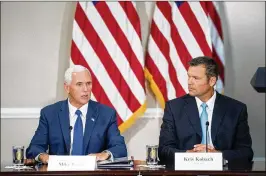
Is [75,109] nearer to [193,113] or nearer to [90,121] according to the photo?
[90,121]

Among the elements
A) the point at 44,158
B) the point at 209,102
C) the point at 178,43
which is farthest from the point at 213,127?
the point at 178,43

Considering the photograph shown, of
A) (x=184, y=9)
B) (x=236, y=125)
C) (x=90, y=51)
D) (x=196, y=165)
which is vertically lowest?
(x=196, y=165)

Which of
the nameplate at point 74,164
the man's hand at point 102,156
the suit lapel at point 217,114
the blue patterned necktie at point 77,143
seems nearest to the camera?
the nameplate at point 74,164

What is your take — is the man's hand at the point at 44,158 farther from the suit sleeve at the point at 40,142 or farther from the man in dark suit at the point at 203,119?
the man in dark suit at the point at 203,119

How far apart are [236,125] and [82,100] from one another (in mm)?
1100

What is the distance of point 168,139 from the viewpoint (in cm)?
437

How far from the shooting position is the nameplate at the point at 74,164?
351 cm

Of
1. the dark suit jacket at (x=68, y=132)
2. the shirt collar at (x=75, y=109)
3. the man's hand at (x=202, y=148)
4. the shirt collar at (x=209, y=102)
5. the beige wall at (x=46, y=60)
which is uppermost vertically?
the beige wall at (x=46, y=60)

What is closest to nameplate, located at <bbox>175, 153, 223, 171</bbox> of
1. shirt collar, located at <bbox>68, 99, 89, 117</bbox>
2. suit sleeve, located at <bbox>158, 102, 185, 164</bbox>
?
suit sleeve, located at <bbox>158, 102, 185, 164</bbox>

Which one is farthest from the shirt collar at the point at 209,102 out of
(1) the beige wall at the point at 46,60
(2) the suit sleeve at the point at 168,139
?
(1) the beige wall at the point at 46,60

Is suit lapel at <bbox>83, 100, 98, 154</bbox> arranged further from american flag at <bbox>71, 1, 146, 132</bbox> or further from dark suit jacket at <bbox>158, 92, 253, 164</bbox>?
american flag at <bbox>71, 1, 146, 132</bbox>

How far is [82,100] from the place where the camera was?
14.3ft

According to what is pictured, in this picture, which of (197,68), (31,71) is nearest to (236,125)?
(197,68)

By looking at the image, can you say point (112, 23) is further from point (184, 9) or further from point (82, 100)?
point (82, 100)
